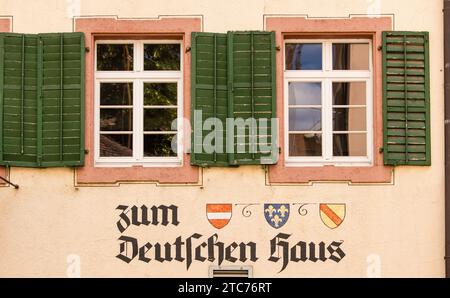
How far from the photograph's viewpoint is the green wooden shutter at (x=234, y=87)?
1112cm

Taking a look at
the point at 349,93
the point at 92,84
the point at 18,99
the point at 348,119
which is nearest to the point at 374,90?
the point at 349,93

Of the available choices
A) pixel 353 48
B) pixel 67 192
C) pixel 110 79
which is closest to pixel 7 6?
pixel 110 79

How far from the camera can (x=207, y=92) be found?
438 inches

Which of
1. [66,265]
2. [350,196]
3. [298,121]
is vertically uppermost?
[298,121]

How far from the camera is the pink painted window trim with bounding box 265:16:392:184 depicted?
11109 millimetres

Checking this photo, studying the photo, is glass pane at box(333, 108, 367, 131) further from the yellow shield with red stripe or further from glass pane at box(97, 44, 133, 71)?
glass pane at box(97, 44, 133, 71)

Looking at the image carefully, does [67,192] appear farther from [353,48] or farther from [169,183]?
[353,48]

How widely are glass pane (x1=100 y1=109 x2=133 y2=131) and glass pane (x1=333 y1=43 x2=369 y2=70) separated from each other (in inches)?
84.8

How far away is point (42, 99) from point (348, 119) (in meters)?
3.08

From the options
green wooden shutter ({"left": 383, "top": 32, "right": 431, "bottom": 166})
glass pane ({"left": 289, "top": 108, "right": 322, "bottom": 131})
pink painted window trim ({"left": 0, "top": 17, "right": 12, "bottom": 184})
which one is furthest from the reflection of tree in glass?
green wooden shutter ({"left": 383, "top": 32, "right": 431, "bottom": 166})

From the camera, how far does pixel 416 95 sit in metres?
11.1

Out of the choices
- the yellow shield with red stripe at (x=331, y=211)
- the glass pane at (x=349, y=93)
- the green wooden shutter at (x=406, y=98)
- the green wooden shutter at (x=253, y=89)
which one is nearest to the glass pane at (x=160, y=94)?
the green wooden shutter at (x=253, y=89)

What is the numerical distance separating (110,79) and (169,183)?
1.24 m

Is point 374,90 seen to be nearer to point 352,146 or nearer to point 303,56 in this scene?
point 352,146
